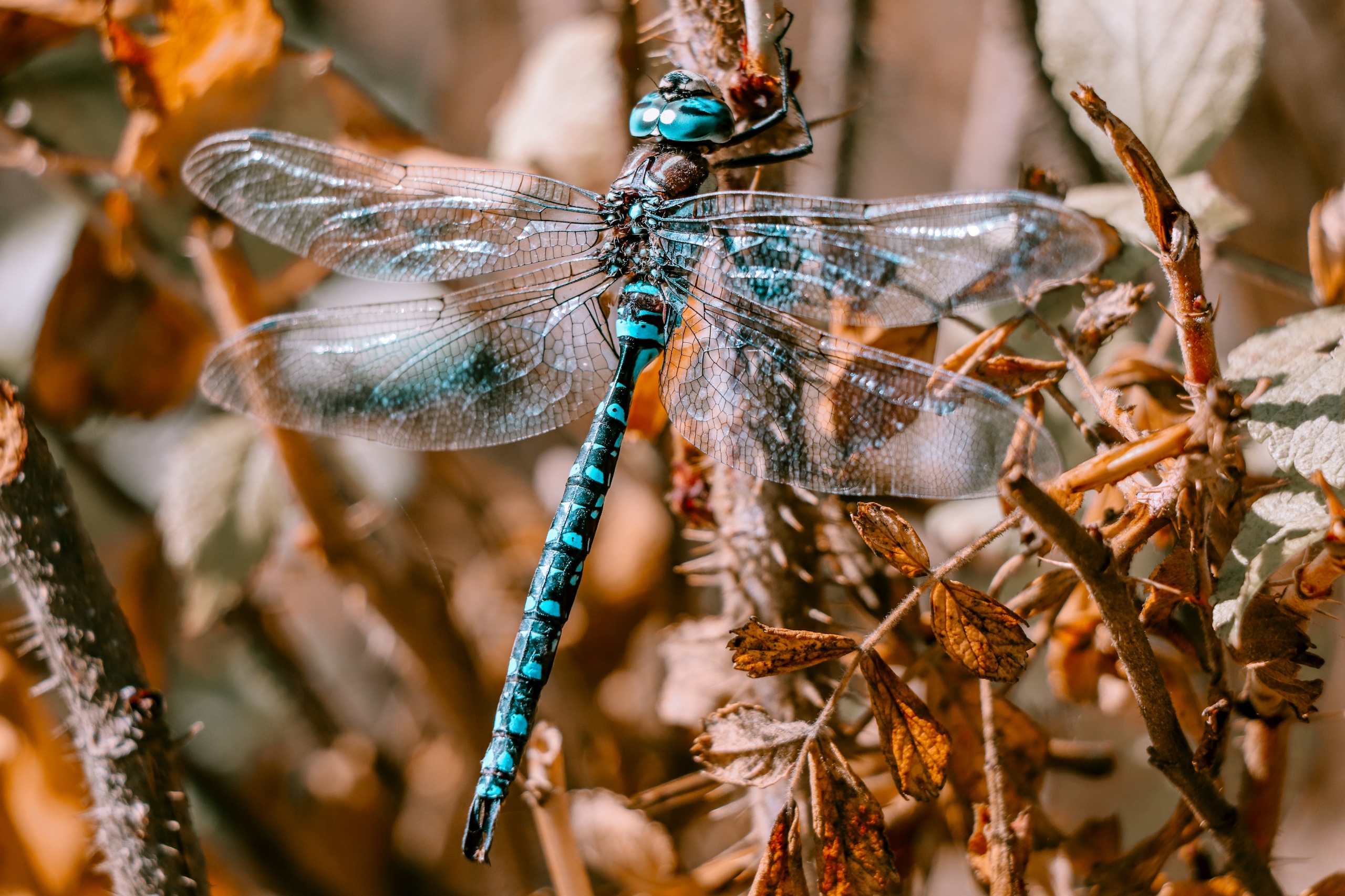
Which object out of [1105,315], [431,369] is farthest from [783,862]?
[431,369]

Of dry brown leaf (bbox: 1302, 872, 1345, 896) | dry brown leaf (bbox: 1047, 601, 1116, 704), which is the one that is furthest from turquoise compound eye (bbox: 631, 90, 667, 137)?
dry brown leaf (bbox: 1302, 872, 1345, 896)

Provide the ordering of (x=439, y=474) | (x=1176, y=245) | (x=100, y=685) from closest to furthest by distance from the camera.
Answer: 1. (x=1176, y=245)
2. (x=100, y=685)
3. (x=439, y=474)

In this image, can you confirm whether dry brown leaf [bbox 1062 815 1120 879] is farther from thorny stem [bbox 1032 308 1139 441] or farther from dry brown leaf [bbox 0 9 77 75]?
dry brown leaf [bbox 0 9 77 75]

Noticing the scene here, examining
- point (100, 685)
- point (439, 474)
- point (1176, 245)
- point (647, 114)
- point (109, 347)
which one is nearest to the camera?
point (1176, 245)

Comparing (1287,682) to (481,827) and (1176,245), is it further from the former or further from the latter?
(481,827)

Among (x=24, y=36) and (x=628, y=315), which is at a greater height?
(x=24, y=36)

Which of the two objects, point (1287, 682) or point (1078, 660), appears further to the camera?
point (1078, 660)

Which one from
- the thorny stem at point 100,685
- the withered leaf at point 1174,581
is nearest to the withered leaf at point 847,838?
the withered leaf at point 1174,581
